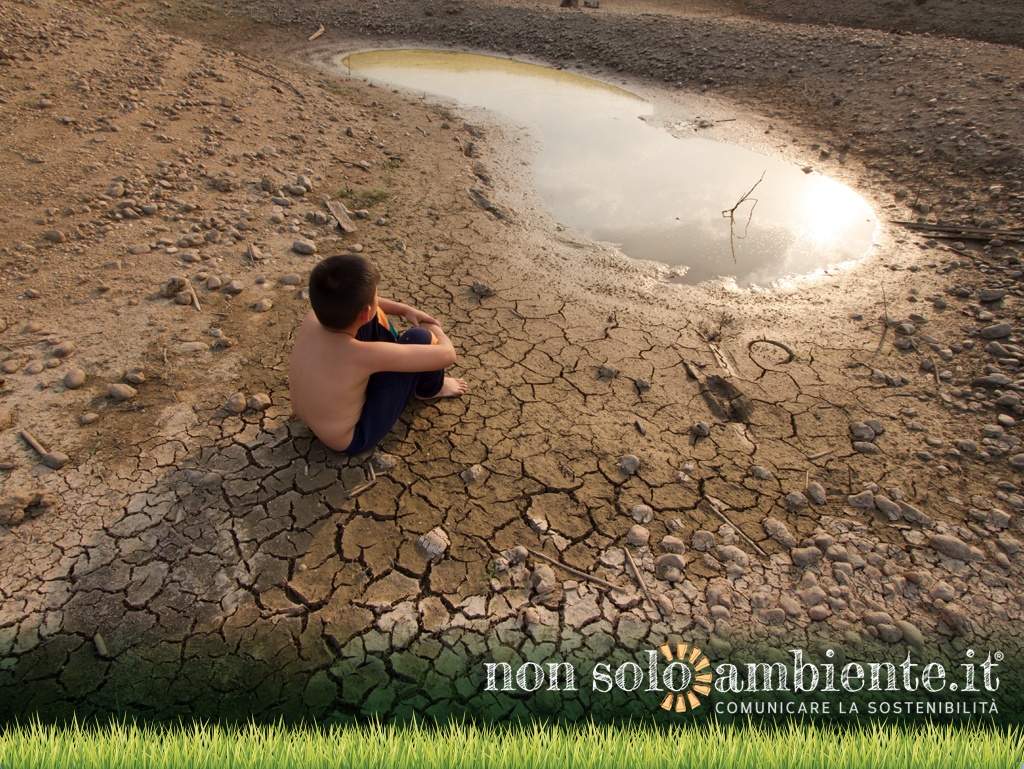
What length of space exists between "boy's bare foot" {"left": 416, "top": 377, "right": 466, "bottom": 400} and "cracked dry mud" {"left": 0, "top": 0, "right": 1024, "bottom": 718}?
0.17ft

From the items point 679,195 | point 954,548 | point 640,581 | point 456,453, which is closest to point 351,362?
point 456,453

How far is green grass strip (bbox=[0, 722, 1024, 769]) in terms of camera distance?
5.80 ft

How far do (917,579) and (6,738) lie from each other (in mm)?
3309

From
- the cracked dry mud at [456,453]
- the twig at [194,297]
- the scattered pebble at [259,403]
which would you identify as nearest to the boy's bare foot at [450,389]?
the cracked dry mud at [456,453]

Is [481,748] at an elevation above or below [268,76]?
below

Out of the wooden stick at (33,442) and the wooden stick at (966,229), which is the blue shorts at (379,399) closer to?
the wooden stick at (33,442)

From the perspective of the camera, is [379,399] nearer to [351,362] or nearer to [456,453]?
[351,362]

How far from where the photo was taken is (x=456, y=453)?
2947mm

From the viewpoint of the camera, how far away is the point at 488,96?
8.16 meters

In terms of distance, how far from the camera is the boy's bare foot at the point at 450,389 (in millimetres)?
3225

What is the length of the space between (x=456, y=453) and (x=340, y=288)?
39.8 inches

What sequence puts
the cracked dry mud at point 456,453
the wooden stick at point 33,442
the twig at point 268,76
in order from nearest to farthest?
the cracked dry mud at point 456,453 → the wooden stick at point 33,442 → the twig at point 268,76

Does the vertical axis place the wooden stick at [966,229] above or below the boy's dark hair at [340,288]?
above

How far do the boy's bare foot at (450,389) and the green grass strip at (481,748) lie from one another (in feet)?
5.58
